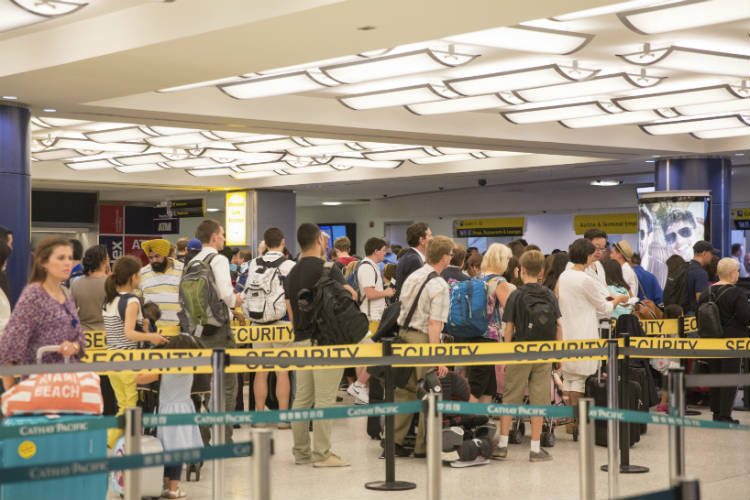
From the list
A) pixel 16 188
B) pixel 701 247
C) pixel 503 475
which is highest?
pixel 16 188

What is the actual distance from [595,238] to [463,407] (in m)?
5.48

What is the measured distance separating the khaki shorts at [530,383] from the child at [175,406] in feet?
8.66

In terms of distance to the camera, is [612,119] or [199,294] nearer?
[199,294]

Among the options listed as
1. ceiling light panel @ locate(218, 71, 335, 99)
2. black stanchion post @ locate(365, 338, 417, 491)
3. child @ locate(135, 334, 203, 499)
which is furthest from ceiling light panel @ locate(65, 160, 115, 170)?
black stanchion post @ locate(365, 338, 417, 491)

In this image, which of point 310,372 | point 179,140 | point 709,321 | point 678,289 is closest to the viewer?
point 310,372

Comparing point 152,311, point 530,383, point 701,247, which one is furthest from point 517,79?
point 152,311

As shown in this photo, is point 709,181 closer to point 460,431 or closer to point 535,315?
point 535,315

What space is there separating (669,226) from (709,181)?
160 centimetres

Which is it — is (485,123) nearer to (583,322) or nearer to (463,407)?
(583,322)

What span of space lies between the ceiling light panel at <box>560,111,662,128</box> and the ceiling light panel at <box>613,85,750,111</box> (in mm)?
583

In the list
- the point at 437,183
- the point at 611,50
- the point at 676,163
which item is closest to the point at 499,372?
the point at 611,50

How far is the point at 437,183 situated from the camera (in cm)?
2386

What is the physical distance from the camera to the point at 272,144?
1602 cm

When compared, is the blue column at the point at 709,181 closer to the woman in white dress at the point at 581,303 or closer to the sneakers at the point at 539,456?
the woman in white dress at the point at 581,303
